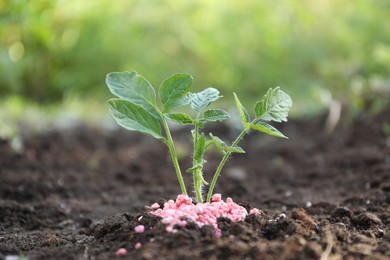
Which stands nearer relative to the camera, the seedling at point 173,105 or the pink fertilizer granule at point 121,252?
the pink fertilizer granule at point 121,252

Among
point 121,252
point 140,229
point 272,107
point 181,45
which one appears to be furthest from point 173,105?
point 181,45

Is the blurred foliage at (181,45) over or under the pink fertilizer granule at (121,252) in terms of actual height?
over

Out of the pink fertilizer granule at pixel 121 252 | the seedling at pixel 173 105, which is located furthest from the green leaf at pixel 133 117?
the pink fertilizer granule at pixel 121 252

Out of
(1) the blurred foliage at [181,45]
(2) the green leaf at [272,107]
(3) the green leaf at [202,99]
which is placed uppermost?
(1) the blurred foliage at [181,45]

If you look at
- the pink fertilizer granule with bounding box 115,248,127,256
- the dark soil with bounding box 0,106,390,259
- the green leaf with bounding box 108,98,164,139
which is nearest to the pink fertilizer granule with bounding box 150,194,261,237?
the dark soil with bounding box 0,106,390,259

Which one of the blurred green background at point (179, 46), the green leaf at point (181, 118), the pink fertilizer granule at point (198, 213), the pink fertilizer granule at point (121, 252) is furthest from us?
the blurred green background at point (179, 46)

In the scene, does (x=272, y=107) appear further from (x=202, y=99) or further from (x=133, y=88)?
(x=133, y=88)

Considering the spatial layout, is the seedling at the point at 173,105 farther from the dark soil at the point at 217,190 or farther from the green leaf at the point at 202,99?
the dark soil at the point at 217,190

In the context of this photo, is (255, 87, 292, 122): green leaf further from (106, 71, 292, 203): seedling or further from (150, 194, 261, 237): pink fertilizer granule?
(150, 194, 261, 237): pink fertilizer granule
